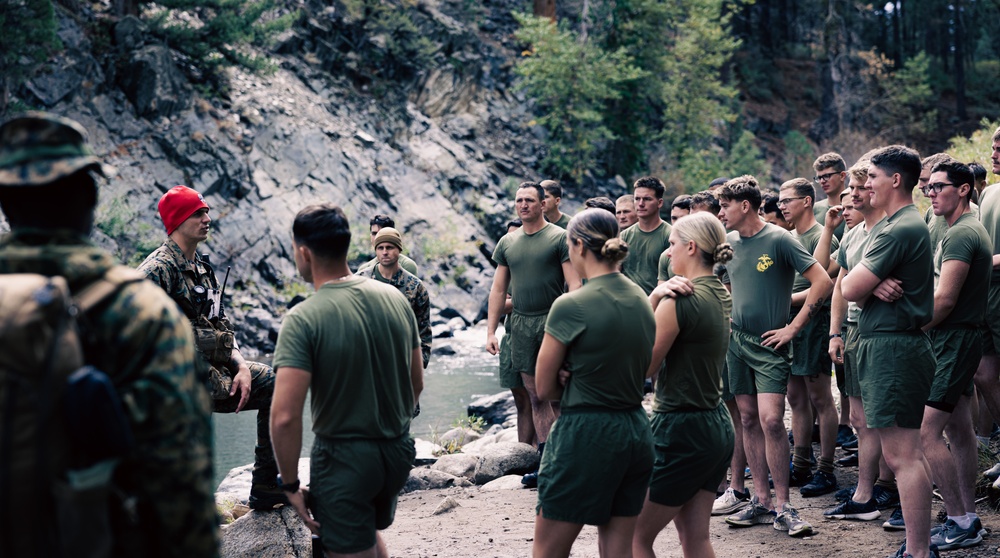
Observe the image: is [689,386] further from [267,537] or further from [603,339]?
[267,537]

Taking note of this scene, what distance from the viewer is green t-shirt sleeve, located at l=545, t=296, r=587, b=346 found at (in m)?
3.65

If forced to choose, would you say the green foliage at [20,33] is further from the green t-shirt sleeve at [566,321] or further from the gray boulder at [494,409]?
the green t-shirt sleeve at [566,321]

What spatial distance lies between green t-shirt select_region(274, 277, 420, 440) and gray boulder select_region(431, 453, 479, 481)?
186 inches

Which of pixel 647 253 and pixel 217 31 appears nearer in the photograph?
pixel 647 253

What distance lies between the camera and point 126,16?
21.1 meters

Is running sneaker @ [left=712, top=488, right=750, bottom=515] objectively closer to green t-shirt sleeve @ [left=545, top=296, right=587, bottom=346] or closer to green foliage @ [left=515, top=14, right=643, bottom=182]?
green t-shirt sleeve @ [left=545, top=296, right=587, bottom=346]

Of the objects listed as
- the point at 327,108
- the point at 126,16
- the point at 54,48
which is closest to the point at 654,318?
the point at 54,48

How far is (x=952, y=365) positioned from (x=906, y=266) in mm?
929

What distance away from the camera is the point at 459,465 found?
8461 mm

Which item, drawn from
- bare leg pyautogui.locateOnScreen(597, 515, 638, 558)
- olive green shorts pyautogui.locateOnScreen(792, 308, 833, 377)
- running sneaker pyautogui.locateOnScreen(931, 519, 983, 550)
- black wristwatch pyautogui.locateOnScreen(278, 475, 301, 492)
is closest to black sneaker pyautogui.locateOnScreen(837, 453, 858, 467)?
olive green shorts pyautogui.locateOnScreen(792, 308, 833, 377)

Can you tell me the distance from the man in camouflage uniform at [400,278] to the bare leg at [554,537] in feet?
11.6

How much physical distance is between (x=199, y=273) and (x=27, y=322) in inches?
132

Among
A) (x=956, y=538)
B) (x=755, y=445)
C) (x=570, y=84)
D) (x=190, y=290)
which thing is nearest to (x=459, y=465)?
(x=755, y=445)

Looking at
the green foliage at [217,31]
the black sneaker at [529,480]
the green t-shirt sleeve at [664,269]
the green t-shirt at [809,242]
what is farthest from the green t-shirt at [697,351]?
the green foliage at [217,31]
